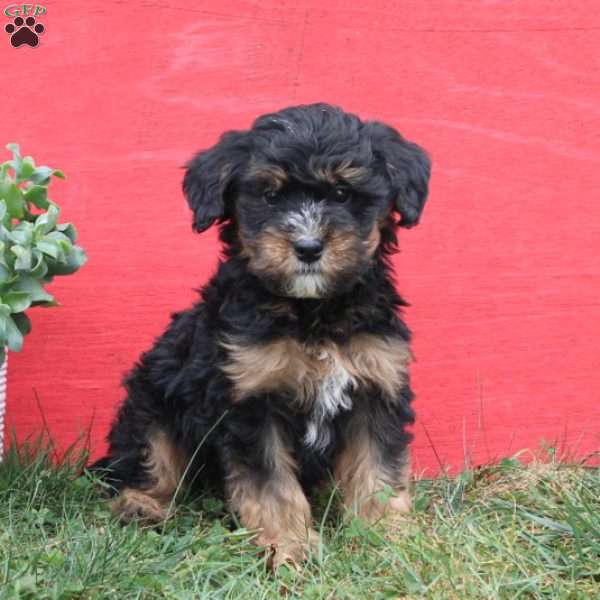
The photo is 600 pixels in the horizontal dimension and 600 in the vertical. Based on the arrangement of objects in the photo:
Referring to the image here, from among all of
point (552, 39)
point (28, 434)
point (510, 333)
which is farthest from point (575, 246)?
point (28, 434)

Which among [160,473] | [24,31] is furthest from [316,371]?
[24,31]

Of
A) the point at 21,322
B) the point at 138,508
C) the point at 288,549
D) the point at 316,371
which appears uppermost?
the point at 316,371

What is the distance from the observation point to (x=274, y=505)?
12.1ft

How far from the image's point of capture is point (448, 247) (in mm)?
4906

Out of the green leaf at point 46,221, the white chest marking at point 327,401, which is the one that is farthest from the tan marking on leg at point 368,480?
the green leaf at point 46,221

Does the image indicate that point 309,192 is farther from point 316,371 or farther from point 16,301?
point 16,301

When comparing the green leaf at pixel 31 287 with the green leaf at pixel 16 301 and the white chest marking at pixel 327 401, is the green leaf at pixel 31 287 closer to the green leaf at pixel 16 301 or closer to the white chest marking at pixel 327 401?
the green leaf at pixel 16 301

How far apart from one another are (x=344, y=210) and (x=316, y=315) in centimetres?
42

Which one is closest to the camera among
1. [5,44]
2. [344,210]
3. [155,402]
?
[344,210]

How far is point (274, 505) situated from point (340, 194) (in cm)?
110

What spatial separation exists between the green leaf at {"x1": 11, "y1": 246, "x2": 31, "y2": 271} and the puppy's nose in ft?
3.45

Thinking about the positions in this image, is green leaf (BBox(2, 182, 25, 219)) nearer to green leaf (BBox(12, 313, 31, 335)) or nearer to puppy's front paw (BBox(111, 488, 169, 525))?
green leaf (BBox(12, 313, 31, 335))

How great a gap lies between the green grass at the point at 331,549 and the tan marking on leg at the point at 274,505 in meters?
0.07

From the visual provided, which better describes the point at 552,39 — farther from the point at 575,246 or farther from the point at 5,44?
the point at 5,44
